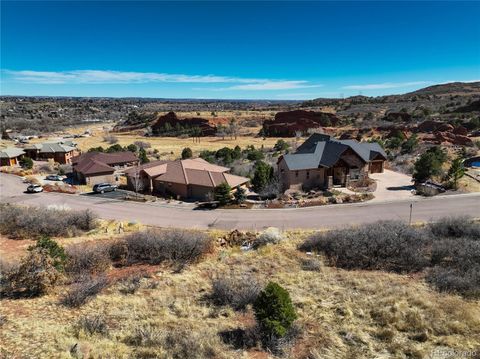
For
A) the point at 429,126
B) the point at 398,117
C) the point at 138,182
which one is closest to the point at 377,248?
the point at 138,182

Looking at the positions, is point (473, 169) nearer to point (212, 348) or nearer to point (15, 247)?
point (212, 348)

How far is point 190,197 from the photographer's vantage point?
37188 millimetres

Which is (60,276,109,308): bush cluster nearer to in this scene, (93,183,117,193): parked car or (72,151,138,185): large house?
(93,183,117,193): parked car

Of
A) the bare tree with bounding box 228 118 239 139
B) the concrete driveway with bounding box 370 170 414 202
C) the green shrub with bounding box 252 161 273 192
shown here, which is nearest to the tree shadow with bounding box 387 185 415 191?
the concrete driveway with bounding box 370 170 414 202

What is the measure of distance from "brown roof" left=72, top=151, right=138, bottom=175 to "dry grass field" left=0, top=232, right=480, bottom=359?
3142cm

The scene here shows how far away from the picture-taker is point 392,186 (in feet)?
124

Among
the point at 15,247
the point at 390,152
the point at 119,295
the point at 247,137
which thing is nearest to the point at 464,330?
the point at 119,295

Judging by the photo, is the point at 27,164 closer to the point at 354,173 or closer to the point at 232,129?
the point at 354,173

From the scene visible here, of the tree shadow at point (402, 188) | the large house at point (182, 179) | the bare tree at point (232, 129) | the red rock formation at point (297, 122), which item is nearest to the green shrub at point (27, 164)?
the large house at point (182, 179)

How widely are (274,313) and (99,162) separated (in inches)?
1633

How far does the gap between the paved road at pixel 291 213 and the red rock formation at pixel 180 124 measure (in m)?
70.2

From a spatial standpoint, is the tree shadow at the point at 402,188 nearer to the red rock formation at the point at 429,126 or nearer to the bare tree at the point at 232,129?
the red rock formation at the point at 429,126

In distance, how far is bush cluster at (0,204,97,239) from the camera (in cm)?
2389

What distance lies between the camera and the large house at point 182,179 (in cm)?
3656
